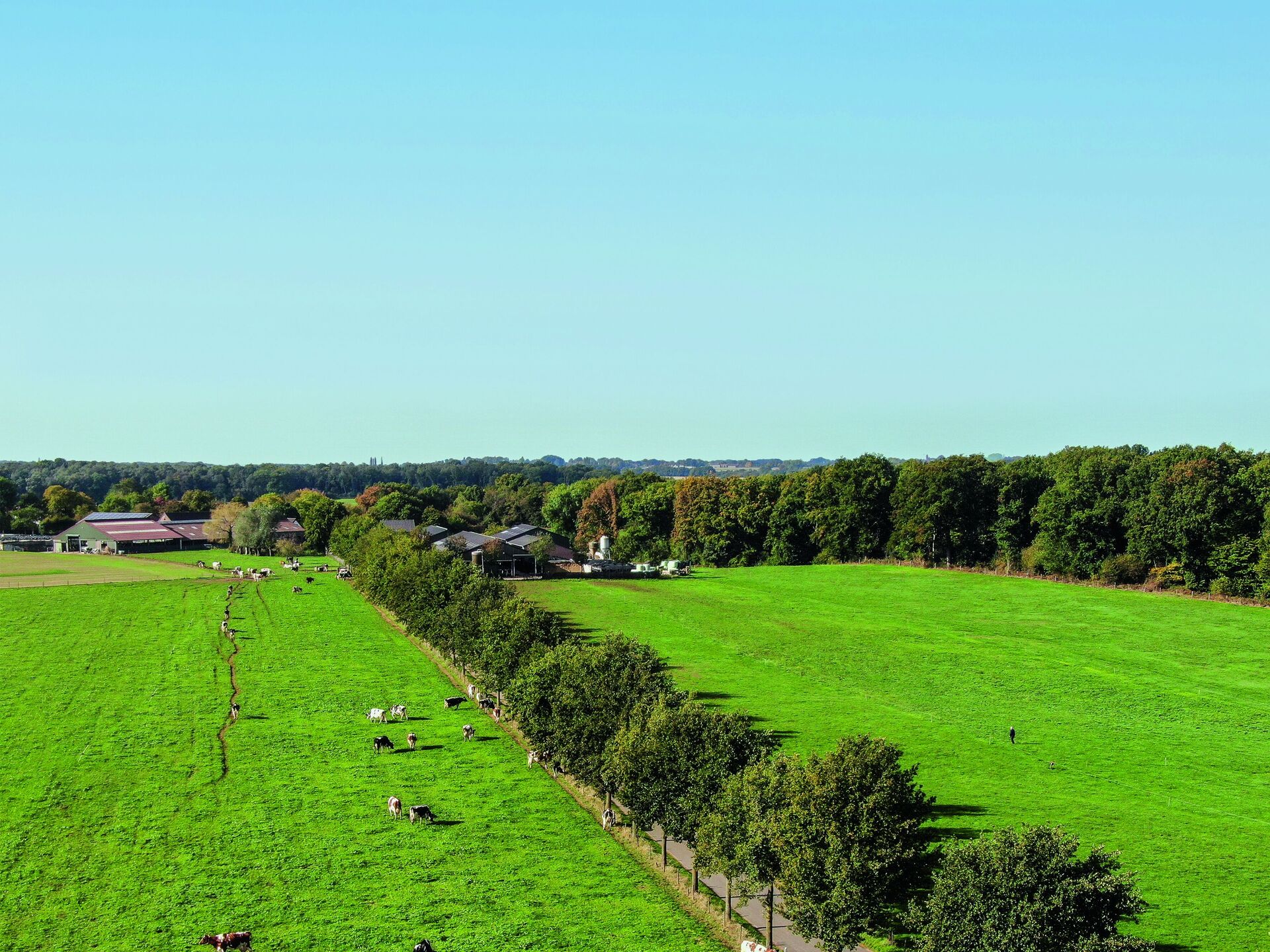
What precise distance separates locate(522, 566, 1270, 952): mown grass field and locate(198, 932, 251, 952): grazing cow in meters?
26.8

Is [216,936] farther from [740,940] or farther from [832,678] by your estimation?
[832,678]

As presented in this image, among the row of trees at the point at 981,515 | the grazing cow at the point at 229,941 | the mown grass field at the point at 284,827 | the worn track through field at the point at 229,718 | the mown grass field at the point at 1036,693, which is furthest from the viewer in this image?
the row of trees at the point at 981,515

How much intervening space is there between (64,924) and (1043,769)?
140 ft

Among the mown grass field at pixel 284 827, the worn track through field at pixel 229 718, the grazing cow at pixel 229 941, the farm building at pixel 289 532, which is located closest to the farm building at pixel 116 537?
the farm building at pixel 289 532

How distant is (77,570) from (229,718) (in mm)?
97063

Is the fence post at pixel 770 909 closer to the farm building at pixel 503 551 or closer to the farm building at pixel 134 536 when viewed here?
the farm building at pixel 503 551

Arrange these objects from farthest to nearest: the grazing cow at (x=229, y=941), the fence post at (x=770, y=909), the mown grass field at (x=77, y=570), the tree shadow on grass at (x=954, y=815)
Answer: the mown grass field at (x=77, y=570), the tree shadow on grass at (x=954, y=815), the fence post at (x=770, y=909), the grazing cow at (x=229, y=941)

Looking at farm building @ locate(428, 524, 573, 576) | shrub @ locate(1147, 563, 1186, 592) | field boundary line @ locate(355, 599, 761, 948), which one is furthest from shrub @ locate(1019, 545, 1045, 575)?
field boundary line @ locate(355, 599, 761, 948)

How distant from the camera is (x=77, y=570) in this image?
146125 millimetres

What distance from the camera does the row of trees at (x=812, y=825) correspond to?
27203 mm

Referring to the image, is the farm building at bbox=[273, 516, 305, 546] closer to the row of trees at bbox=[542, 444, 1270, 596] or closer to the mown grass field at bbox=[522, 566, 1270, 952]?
the row of trees at bbox=[542, 444, 1270, 596]

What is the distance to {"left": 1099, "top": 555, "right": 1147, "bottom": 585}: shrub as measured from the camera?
387ft

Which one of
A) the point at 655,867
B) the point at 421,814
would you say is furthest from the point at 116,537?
the point at 655,867

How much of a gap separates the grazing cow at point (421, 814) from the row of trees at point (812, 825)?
6.80 m
